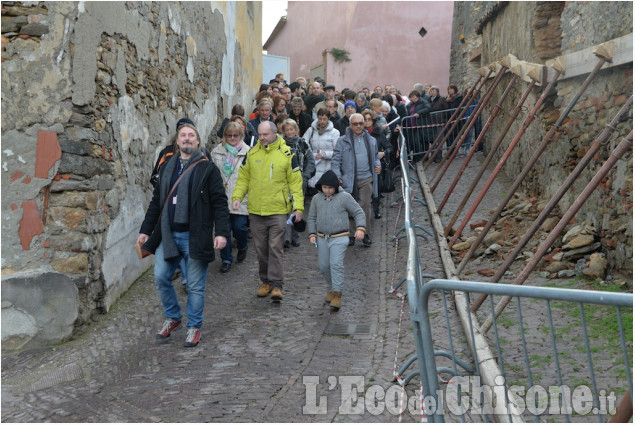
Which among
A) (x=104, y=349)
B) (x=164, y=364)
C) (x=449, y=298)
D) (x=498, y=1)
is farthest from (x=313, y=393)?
Answer: (x=498, y=1)

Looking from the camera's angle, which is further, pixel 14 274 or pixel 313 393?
pixel 14 274

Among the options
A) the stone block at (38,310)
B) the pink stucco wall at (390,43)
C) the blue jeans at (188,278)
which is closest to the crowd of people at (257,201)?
the blue jeans at (188,278)

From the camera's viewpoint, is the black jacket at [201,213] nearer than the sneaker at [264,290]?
Yes

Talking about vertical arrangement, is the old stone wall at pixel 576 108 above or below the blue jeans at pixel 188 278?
above

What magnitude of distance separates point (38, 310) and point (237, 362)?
5.95 ft

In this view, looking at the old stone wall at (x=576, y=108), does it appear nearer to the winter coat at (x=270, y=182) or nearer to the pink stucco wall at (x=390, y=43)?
the winter coat at (x=270, y=182)

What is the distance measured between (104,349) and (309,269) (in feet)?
10.3

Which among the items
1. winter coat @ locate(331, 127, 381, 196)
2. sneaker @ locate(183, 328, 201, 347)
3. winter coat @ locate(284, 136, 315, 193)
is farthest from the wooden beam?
sneaker @ locate(183, 328, 201, 347)

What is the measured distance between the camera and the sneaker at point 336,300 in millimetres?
6633

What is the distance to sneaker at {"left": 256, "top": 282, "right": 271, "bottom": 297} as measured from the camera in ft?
23.1

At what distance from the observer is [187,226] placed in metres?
5.79

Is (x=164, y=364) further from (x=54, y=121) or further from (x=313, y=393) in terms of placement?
(x=54, y=121)

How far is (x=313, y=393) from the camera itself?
15.1 ft

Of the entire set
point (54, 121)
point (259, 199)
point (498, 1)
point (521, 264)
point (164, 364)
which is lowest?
point (164, 364)
